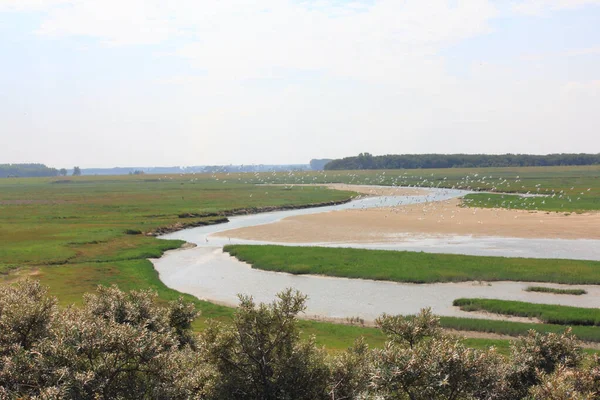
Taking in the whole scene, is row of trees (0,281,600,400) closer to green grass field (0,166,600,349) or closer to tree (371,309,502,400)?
tree (371,309,502,400)

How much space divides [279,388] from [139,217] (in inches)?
2889

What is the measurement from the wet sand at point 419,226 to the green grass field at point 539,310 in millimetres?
27587

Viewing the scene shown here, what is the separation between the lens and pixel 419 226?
239ft

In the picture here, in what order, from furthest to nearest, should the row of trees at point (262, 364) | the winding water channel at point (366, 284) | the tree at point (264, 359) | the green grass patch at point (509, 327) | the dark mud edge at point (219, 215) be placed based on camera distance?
the dark mud edge at point (219, 215) → the winding water channel at point (366, 284) → the green grass patch at point (509, 327) → the tree at point (264, 359) → the row of trees at point (262, 364)

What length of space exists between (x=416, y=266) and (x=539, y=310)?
13.8 m

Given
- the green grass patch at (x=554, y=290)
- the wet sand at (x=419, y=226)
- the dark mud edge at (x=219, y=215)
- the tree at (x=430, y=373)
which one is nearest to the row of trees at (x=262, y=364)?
the tree at (x=430, y=373)

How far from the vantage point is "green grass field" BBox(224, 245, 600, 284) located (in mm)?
41125

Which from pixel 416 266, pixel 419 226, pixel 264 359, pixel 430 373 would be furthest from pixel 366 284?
pixel 419 226

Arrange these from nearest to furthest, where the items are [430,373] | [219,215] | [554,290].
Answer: [430,373] < [554,290] < [219,215]

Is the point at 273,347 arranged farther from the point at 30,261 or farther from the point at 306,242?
the point at 306,242

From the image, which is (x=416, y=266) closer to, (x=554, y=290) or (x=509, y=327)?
(x=554, y=290)

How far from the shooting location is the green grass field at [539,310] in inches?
1178

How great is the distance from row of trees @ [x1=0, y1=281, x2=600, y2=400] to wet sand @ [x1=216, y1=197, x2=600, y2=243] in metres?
47.6

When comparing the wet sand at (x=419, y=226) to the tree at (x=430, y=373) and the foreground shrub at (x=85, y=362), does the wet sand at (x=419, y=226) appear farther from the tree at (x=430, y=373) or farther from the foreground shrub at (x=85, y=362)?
the tree at (x=430, y=373)
